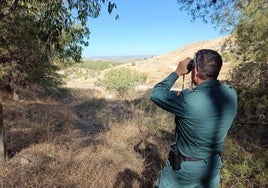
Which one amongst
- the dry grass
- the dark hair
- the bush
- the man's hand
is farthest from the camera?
the bush

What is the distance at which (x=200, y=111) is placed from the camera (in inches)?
78.8

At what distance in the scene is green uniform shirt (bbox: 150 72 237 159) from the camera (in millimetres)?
2002

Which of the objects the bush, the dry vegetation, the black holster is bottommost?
the bush

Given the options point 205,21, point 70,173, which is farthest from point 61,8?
point 205,21

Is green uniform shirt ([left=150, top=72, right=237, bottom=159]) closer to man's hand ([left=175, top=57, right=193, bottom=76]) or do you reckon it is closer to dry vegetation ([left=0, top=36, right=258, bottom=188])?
man's hand ([left=175, top=57, right=193, bottom=76])

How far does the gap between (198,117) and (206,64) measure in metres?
0.36

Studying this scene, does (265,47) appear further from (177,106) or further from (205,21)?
(177,106)

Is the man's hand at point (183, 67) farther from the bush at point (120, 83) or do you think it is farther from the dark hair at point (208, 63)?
the bush at point (120, 83)

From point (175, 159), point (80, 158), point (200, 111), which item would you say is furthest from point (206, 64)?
point (80, 158)

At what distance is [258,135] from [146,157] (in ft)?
6.73

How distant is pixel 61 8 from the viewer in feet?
14.2

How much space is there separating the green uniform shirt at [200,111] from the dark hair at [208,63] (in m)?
0.06

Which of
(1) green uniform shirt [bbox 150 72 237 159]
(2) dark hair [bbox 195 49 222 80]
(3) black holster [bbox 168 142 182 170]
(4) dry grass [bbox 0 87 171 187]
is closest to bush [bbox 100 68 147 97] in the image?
(4) dry grass [bbox 0 87 171 187]

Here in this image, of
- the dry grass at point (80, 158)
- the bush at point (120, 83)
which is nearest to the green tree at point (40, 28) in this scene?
the dry grass at point (80, 158)
